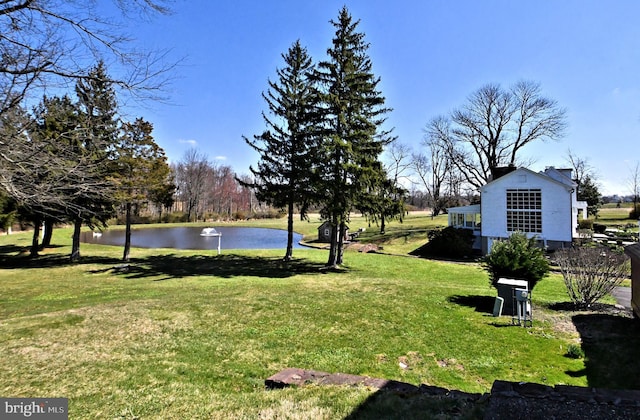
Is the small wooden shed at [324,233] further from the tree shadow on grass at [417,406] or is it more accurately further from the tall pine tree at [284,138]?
the tree shadow on grass at [417,406]

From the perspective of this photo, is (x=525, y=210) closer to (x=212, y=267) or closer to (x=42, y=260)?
(x=212, y=267)

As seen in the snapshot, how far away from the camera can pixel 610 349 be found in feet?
20.1

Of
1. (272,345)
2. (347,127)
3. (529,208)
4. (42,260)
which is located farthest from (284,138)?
(529,208)

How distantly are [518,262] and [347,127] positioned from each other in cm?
936

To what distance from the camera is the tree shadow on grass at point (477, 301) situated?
8.93 m

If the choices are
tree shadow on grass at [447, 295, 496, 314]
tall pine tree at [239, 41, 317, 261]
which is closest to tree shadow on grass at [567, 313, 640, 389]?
tree shadow on grass at [447, 295, 496, 314]

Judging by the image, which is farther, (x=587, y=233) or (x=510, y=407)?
(x=587, y=233)

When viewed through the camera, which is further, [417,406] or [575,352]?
[575,352]

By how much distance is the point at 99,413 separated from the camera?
3652 millimetres

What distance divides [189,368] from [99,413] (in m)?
1.51

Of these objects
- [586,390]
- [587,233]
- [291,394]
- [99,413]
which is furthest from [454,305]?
[587,233]

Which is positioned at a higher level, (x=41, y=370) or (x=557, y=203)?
(x=557, y=203)

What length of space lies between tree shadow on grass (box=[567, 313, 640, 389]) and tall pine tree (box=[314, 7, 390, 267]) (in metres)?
9.25

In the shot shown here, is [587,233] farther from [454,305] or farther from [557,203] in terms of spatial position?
[454,305]
